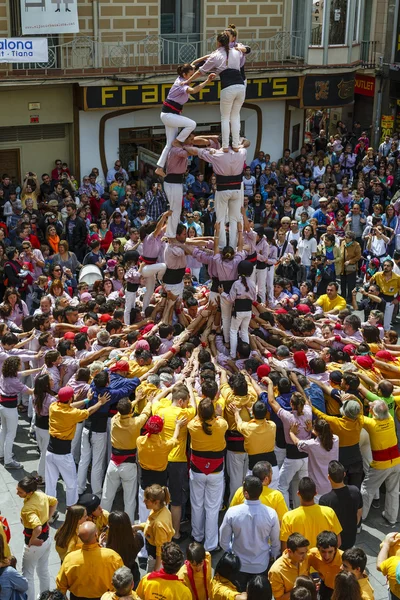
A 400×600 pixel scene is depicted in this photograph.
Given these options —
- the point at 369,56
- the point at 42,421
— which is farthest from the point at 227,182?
the point at 369,56

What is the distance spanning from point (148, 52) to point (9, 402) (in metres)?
13.8

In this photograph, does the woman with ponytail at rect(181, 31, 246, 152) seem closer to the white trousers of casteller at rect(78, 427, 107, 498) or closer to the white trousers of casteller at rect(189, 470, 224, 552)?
the white trousers of casteller at rect(78, 427, 107, 498)

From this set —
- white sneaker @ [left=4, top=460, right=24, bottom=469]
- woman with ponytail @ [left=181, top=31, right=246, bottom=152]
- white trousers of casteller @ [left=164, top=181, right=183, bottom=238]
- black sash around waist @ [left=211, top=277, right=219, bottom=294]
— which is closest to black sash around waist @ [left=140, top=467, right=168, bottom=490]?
white sneaker @ [left=4, top=460, right=24, bottom=469]

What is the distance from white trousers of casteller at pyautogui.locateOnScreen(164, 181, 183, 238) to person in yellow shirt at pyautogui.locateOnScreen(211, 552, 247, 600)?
598 cm

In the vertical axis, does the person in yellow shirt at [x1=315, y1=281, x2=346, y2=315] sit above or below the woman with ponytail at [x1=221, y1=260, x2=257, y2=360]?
below

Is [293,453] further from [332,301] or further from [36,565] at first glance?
[332,301]

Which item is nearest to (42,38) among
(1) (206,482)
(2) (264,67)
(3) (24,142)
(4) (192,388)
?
(3) (24,142)

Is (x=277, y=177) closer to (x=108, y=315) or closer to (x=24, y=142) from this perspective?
(x=24, y=142)

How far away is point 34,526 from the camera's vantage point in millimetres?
8000

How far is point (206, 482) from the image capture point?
31.0ft

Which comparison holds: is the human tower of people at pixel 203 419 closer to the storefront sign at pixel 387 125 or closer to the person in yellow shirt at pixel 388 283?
the person in yellow shirt at pixel 388 283

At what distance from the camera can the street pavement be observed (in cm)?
914

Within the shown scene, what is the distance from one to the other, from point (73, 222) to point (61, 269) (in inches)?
120

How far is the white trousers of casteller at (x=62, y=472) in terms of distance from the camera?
990cm
